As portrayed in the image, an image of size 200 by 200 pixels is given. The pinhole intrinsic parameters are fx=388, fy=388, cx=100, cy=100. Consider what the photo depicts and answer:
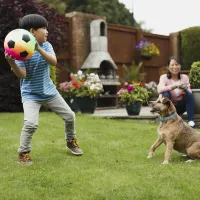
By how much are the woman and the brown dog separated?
2.29 meters

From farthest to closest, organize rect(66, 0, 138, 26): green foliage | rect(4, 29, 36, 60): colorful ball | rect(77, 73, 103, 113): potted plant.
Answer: rect(66, 0, 138, 26): green foliage < rect(77, 73, 103, 113): potted plant < rect(4, 29, 36, 60): colorful ball

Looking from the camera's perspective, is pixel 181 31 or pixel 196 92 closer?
pixel 196 92

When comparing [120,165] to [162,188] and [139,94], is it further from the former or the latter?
[139,94]

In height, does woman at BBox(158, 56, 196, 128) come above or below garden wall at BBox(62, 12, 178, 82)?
below

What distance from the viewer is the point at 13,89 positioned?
31.7 feet

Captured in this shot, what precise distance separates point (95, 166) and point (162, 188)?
1.04 meters

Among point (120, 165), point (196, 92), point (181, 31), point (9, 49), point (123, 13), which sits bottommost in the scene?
point (120, 165)

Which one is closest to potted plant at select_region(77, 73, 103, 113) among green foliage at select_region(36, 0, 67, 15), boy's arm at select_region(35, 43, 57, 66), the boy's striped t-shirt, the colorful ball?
the boy's striped t-shirt

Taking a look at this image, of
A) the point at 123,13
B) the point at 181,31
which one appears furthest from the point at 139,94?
→ the point at 123,13

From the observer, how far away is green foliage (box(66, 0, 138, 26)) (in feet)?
86.4

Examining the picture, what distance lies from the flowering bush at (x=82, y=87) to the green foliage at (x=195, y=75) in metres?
2.64

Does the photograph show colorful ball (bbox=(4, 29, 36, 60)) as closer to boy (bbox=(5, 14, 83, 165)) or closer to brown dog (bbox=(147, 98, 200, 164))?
boy (bbox=(5, 14, 83, 165))

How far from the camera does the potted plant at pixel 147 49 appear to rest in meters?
14.3

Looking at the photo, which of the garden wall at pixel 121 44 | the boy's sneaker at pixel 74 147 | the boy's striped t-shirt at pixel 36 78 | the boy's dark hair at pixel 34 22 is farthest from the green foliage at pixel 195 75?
the garden wall at pixel 121 44
